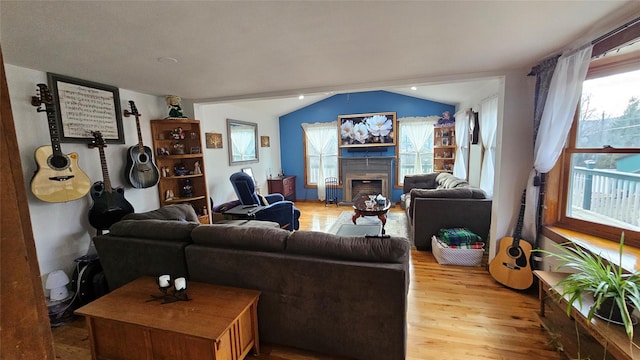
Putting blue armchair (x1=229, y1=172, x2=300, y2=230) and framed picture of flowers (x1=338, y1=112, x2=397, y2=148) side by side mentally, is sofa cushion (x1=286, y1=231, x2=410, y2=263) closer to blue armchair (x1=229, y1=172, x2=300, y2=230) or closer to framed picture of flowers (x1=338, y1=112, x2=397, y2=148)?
blue armchair (x1=229, y1=172, x2=300, y2=230)

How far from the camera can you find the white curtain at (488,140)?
3.52 metres

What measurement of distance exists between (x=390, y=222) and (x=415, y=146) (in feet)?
7.10

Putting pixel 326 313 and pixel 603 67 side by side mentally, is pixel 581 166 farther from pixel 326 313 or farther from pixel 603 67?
pixel 326 313

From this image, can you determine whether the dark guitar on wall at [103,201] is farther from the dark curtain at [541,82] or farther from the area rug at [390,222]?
the dark curtain at [541,82]

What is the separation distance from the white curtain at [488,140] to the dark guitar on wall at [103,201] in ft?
14.5

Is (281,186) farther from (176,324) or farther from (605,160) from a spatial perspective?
(605,160)

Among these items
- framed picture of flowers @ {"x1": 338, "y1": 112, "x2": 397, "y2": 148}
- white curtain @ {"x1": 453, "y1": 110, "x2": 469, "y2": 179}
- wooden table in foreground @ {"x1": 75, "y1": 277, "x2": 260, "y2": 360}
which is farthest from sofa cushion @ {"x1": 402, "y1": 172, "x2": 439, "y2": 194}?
wooden table in foreground @ {"x1": 75, "y1": 277, "x2": 260, "y2": 360}

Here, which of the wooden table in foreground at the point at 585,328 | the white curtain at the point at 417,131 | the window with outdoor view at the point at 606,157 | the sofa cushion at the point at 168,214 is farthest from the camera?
the white curtain at the point at 417,131

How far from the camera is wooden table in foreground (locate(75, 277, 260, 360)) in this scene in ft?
4.50

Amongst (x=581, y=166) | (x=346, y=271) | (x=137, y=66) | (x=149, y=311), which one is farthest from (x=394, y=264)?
(x=137, y=66)

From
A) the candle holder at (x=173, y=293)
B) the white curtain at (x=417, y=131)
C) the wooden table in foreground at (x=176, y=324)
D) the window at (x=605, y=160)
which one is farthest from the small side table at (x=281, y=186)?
the window at (x=605, y=160)

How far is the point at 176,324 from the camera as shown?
1381mm

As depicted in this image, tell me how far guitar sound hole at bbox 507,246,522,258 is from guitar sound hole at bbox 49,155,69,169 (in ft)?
14.0

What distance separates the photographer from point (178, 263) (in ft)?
6.24
